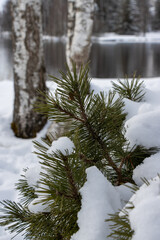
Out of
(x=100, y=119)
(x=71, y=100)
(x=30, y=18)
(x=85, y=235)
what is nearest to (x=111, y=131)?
(x=100, y=119)

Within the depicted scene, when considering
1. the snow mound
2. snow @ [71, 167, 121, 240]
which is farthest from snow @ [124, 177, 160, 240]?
snow @ [71, 167, 121, 240]

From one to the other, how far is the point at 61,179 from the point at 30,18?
11.4 ft

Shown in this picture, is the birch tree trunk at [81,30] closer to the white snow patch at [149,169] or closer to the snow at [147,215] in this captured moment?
the white snow patch at [149,169]

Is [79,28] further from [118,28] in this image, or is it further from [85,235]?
[118,28]

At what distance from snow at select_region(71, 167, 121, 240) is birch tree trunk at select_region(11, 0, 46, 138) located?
3.18 metres

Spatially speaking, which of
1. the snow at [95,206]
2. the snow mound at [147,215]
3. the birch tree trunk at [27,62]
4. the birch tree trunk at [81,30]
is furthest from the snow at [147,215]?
the birch tree trunk at [81,30]

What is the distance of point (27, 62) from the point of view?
372 cm

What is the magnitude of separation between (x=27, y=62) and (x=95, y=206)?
345 cm

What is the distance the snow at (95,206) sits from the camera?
56 centimetres

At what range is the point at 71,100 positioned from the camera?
2.34 ft

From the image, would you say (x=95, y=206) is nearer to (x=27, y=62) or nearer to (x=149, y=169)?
(x=149, y=169)

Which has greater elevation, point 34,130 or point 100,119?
point 100,119

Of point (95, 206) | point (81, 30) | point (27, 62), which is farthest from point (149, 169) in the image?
point (81, 30)

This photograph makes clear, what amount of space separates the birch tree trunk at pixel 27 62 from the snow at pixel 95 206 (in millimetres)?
3185
